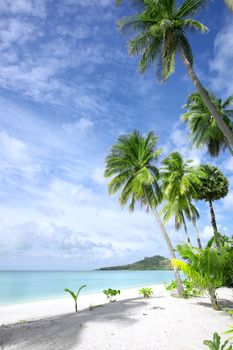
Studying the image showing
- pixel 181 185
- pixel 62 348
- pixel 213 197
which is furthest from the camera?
pixel 213 197

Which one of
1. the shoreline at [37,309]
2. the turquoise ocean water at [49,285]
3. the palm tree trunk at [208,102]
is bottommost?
the shoreline at [37,309]

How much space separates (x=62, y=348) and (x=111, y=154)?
518 inches

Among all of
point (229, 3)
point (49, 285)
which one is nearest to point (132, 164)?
point (229, 3)

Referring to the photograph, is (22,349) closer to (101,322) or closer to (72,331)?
(72,331)

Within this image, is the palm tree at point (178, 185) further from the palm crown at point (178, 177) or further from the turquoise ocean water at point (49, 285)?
the turquoise ocean water at point (49, 285)

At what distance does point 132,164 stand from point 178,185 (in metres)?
5.87

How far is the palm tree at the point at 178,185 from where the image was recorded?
70.5 ft

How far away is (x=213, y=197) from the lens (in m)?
23.6

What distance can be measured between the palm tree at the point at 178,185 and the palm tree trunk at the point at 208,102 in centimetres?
1113

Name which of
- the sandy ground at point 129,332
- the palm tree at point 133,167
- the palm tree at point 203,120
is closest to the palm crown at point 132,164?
the palm tree at point 133,167

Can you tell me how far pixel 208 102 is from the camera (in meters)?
9.98

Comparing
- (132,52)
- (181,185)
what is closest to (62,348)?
(132,52)

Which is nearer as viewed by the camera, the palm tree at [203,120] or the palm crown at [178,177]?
the palm tree at [203,120]

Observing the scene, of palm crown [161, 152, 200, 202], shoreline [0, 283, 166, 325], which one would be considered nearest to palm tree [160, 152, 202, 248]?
palm crown [161, 152, 200, 202]
